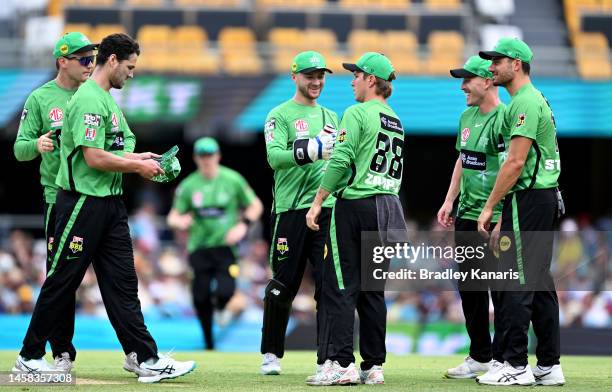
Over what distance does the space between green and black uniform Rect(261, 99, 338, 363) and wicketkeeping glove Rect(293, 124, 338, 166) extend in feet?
1.42

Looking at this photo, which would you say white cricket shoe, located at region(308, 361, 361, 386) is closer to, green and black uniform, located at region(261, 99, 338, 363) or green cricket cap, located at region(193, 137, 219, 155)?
green and black uniform, located at region(261, 99, 338, 363)

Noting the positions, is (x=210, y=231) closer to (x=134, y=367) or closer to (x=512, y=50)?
(x=134, y=367)

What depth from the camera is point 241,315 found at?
1459 cm

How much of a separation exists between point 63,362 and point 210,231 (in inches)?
176

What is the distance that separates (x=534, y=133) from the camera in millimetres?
7531

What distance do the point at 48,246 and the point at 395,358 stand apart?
4.38 meters

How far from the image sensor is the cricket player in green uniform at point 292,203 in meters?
8.96

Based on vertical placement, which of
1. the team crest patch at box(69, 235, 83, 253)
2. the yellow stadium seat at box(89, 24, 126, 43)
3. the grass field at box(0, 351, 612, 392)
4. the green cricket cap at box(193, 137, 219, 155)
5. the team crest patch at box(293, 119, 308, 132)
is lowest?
the grass field at box(0, 351, 612, 392)

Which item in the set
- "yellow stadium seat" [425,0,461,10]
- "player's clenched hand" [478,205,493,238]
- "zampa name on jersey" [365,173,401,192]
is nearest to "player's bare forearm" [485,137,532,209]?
"player's clenched hand" [478,205,493,238]

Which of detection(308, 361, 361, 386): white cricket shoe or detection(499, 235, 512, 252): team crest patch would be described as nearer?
detection(308, 361, 361, 386): white cricket shoe

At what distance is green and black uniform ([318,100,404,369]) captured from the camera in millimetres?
7645

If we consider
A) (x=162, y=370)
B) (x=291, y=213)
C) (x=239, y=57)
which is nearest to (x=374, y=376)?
(x=162, y=370)

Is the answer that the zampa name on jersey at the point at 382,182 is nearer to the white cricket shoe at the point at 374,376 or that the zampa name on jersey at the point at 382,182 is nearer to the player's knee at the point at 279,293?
the white cricket shoe at the point at 374,376

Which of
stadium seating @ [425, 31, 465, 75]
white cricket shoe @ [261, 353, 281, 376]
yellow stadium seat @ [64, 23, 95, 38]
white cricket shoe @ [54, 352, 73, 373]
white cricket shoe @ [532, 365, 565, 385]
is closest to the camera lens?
white cricket shoe @ [532, 365, 565, 385]
